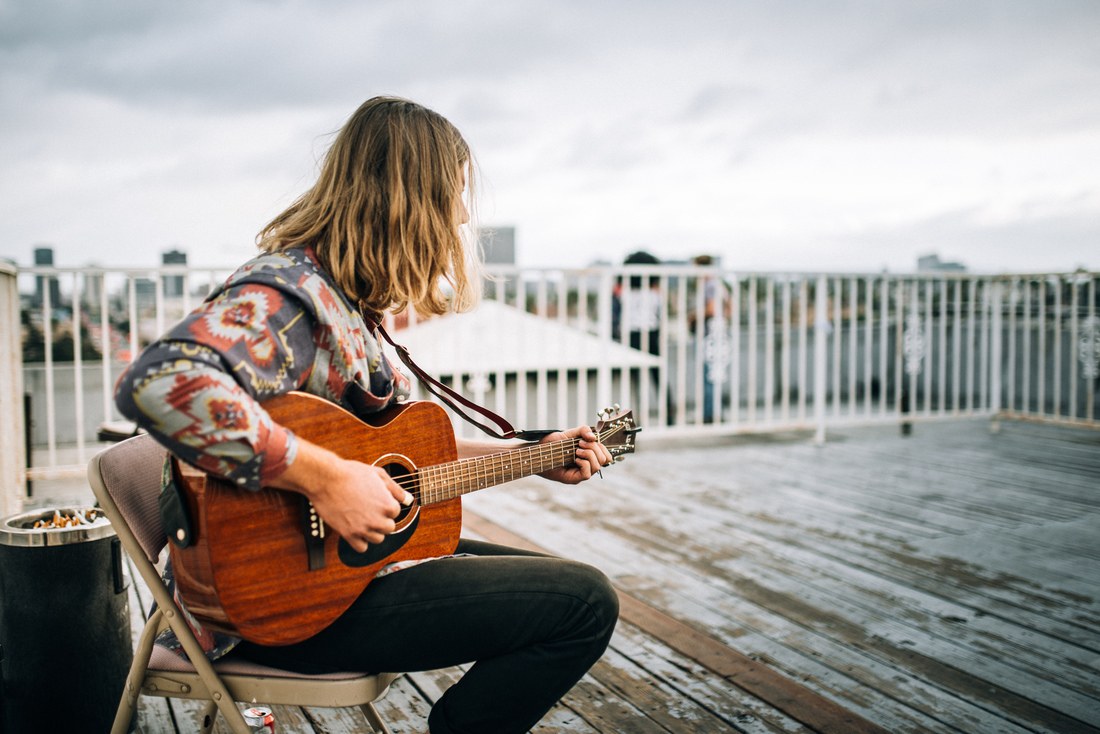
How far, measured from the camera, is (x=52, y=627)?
65.6 inches

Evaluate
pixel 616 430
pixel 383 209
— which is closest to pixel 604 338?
pixel 616 430

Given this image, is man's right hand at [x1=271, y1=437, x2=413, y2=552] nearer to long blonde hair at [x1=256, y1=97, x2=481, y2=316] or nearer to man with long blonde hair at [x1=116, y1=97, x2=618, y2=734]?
man with long blonde hair at [x1=116, y1=97, x2=618, y2=734]

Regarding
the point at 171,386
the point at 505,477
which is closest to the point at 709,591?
the point at 505,477

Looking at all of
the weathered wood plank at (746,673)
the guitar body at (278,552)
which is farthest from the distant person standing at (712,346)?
the guitar body at (278,552)

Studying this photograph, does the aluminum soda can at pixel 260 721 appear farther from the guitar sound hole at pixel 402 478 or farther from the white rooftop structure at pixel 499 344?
the white rooftop structure at pixel 499 344

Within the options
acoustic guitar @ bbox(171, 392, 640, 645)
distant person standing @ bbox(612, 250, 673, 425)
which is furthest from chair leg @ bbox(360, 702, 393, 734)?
distant person standing @ bbox(612, 250, 673, 425)

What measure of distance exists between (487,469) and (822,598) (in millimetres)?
1834

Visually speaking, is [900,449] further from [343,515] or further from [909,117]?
[909,117]

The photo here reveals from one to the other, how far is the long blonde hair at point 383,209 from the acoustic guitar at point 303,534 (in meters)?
0.23

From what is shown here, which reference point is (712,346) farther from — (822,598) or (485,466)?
(485,466)

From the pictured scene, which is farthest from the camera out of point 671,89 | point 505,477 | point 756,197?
point 756,197

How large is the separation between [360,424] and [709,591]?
197 cm

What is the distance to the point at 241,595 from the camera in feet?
3.49

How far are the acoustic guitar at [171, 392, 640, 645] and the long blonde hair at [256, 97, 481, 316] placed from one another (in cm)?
23
